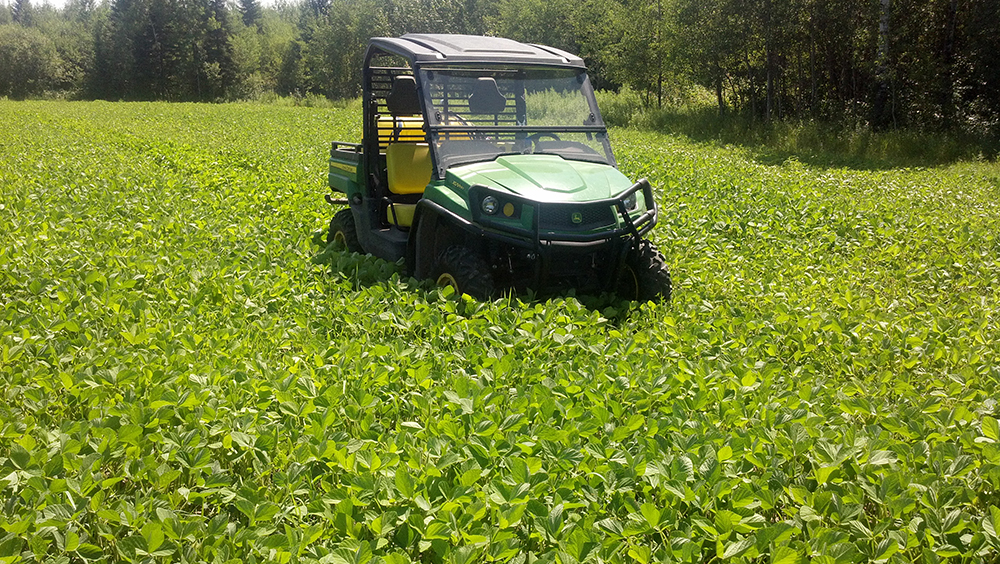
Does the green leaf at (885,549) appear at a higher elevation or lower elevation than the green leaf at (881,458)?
lower

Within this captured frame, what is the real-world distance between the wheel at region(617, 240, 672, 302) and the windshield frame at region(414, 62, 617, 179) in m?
1.02

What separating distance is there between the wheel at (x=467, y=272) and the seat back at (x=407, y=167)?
1.40m

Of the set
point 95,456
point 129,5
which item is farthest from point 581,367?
point 129,5

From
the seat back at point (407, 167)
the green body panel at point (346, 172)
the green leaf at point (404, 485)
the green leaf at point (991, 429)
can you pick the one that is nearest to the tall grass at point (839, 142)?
the seat back at point (407, 167)

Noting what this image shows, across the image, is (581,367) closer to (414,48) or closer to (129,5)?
(414,48)

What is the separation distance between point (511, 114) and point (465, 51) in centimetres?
63

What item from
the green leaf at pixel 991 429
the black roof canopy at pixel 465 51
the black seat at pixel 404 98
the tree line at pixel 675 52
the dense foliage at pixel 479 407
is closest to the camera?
the dense foliage at pixel 479 407

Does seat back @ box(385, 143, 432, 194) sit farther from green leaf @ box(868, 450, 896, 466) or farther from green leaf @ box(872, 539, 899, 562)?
green leaf @ box(872, 539, 899, 562)

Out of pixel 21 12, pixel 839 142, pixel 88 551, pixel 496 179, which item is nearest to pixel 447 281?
pixel 496 179

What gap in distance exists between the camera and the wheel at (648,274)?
5156 mm

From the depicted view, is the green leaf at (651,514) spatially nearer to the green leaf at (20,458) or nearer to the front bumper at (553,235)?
the front bumper at (553,235)

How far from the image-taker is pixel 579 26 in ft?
121

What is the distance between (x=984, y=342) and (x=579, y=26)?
35503 millimetres

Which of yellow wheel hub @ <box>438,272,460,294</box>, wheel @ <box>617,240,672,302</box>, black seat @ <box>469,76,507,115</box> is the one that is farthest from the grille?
black seat @ <box>469,76,507,115</box>
